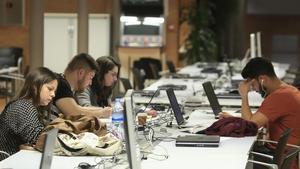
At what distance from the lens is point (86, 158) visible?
4.00 metres

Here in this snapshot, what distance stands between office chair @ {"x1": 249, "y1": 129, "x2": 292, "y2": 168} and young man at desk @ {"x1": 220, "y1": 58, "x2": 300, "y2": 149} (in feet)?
0.42

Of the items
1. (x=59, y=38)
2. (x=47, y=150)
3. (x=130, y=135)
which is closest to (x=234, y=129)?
(x=130, y=135)

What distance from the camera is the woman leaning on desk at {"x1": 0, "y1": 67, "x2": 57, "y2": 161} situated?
426 cm

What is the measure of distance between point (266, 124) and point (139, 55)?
1042 cm

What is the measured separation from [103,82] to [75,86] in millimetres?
648

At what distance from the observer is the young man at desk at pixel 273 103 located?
518cm

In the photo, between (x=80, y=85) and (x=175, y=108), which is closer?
(x=175, y=108)

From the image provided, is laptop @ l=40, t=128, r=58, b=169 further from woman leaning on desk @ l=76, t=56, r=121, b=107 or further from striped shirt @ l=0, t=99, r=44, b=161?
woman leaning on desk @ l=76, t=56, r=121, b=107

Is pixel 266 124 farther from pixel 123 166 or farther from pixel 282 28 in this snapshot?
pixel 282 28

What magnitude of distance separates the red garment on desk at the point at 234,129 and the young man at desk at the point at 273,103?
0.10 m

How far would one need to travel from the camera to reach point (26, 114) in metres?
4.30

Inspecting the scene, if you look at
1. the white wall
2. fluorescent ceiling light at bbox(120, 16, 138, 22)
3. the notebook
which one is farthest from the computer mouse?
the white wall

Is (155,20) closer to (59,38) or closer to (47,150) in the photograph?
(59,38)

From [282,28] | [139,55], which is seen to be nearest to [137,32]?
[139,55]
